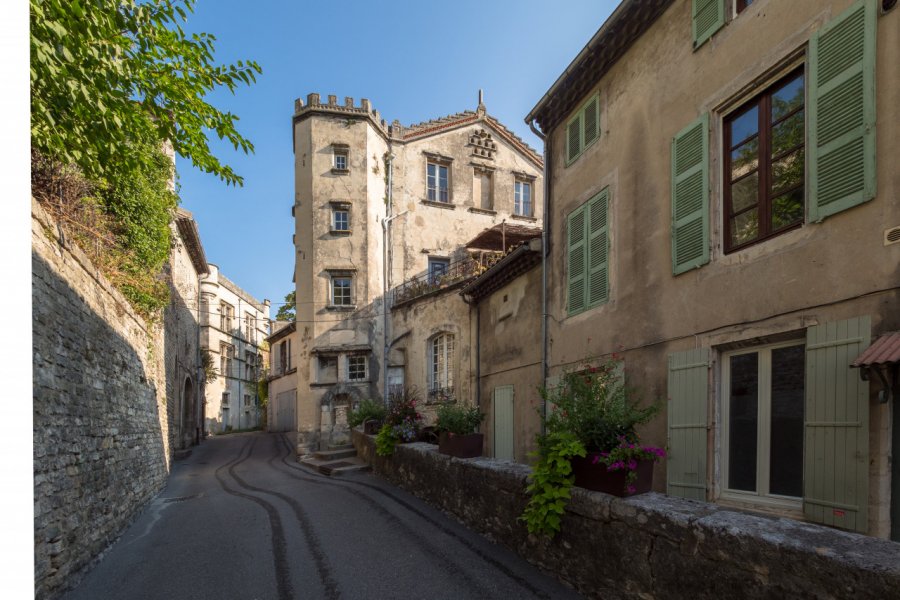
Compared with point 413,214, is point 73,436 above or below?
below

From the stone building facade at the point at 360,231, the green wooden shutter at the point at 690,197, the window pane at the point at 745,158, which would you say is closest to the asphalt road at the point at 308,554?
the green wooden shutter at the point at 690,197

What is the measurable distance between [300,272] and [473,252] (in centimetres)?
668

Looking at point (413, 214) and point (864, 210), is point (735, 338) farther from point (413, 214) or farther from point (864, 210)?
point (413, 214)

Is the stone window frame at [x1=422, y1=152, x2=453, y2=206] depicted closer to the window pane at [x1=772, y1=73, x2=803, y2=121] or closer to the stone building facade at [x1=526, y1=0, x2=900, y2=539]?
the stone building facade at [x1=526, y1=0, x2=900, y2=539]

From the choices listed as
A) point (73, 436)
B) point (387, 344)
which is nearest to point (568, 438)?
point (73, 436)

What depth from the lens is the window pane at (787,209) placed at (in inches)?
174

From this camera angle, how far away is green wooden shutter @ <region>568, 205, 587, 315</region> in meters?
7.53

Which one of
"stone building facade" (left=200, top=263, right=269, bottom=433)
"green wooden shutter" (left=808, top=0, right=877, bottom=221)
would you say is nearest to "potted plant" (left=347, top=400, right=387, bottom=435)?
"green wooden shutter" (left=808, top=0, right=877, bottom=221)

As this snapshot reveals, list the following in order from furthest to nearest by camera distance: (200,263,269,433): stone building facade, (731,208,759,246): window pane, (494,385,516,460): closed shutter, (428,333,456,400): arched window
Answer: (200,263,269,433): stone building facade < (428,333,456,400): arched window < (494,385,516,460): closed shutter < (731,208,759,246): window pane

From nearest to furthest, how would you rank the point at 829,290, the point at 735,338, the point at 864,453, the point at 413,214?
the point at 864,453
the point at 829,290
the point at 735,338
the point at 413,214

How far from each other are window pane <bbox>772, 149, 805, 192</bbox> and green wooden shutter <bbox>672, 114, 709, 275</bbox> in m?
0.68

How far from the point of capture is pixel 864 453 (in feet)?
11.8

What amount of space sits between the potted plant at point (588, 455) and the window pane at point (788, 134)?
286 centimetres

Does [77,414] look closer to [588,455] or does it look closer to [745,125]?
[588,455]
